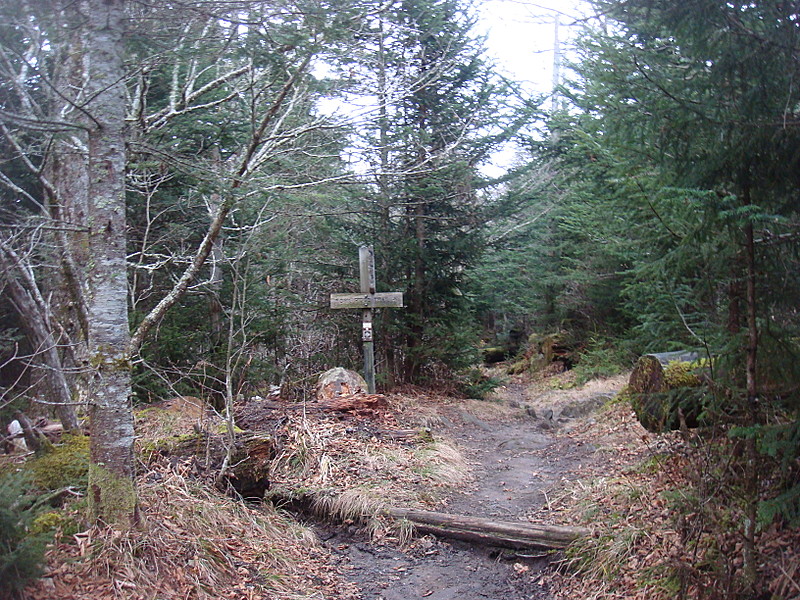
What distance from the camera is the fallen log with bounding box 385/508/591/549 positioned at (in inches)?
213

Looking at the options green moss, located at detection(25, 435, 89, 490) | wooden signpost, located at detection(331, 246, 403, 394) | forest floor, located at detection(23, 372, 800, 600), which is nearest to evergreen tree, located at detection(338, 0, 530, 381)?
wooden signpost, located at detection(331, 246, 403, 394)

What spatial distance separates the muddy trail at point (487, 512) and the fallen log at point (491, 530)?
8 cm

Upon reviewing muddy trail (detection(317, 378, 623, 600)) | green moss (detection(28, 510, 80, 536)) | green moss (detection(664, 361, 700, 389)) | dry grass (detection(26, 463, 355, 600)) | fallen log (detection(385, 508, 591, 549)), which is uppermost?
green moss (detection(664, 361, 700, 389))

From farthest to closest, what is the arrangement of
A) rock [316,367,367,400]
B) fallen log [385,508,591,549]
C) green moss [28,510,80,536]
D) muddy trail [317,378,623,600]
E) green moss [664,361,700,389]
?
rock [316,367,367,400], green moss [664,361,700,389], fallen log [385,508,591,549], muddy trail [317,378,623,600], green moss [28,510,80,536]

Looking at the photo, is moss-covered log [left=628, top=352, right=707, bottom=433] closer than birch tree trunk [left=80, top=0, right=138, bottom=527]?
No

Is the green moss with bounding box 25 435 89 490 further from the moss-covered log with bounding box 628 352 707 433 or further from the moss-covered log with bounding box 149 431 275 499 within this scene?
the moss-covered log with bounding box 628 352 707 433

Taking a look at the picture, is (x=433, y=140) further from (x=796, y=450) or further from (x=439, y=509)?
(x=796, y=450)

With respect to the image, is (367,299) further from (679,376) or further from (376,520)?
(679,376)

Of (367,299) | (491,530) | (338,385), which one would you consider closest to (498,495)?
(491,530)

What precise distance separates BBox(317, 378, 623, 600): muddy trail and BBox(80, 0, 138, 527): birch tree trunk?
2.12 meters

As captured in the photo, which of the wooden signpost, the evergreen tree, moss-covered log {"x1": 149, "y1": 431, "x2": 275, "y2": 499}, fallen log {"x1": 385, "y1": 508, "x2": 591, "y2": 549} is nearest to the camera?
fallen log {"x1": 385, "y1": 508, "x2": 591, "y2": 549}

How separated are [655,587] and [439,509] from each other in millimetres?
2805

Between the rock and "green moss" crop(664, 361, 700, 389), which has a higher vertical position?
"green moss" crop(664, 361, 700, 389)

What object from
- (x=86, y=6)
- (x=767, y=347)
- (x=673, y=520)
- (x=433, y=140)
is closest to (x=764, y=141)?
(x=767, y=347)
